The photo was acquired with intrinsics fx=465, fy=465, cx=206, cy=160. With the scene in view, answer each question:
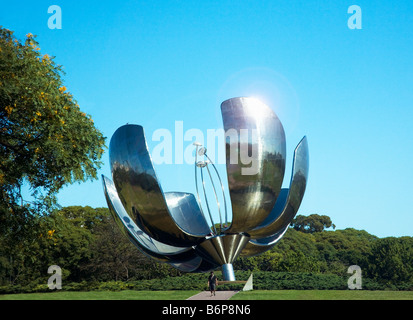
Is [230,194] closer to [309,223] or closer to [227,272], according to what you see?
[227,272]

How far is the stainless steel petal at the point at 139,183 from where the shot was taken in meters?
11.9

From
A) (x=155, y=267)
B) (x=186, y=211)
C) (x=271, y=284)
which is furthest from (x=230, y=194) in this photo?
(x=155, y=267)

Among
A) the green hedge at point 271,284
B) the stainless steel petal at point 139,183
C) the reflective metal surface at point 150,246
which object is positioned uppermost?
the stainless steel petal at point 139,183

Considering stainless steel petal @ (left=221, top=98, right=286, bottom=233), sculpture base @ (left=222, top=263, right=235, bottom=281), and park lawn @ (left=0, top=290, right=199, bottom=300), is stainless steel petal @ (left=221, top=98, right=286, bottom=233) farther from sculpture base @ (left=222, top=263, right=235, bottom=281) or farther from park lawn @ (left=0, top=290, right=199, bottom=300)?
park lawn @ (left=0, top=290, right=199, bottom=300)

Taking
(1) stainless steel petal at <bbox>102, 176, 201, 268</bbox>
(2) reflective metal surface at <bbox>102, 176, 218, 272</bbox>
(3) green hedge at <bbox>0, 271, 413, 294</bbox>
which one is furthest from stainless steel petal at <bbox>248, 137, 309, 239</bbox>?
(3) green hedge at <bbox>0, 271, 413, 294</bbox>

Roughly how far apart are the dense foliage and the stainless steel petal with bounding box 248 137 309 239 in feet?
20.9

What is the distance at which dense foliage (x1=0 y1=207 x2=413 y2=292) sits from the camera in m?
21.4

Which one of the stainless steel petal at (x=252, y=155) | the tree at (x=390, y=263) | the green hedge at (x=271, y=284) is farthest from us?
the tree at (x=390, y=263)

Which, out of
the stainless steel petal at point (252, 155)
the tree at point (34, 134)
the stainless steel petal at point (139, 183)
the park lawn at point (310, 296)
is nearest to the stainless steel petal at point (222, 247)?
the stainless steel petal at point (139, 183)

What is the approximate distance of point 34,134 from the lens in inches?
480

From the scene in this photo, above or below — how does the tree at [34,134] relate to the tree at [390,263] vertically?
above

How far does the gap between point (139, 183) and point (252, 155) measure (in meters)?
3.02

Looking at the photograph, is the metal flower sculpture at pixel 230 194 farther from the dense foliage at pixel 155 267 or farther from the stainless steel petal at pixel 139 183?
the dense foliage at pixel 155 267
